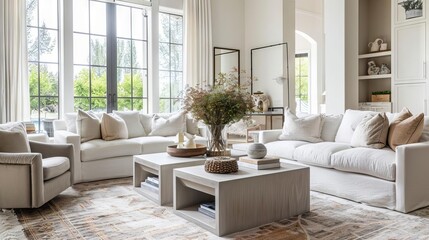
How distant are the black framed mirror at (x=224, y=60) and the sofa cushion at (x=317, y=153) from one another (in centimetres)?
355

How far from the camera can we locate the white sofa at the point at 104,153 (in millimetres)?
4195

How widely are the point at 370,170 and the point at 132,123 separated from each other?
10.9 ft

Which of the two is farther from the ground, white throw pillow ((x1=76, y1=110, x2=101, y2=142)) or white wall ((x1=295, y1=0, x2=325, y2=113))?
white wall ((x1=295, y1=0, x2=325, y2=113))

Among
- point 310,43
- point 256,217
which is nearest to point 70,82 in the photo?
point 256,217

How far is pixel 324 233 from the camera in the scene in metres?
2.55

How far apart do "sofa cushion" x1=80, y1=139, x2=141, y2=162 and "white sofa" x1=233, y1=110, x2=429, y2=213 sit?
2.00 meters

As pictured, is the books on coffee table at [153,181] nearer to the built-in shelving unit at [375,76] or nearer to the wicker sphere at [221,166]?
the wicker sphere at [221,166]

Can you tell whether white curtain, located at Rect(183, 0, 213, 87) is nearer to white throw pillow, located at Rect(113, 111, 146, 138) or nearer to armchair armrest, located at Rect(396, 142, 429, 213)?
white throw pillow, located at Rect(113, 111, 146, 138)

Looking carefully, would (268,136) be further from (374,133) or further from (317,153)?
(374,133)

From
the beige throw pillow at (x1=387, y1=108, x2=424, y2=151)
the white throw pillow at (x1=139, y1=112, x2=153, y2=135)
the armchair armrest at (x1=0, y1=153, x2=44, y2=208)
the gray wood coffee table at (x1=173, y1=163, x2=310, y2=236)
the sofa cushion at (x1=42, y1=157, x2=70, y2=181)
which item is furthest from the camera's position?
the white throw pillow at (x1=139, y1=112, x2=153, y2=135)

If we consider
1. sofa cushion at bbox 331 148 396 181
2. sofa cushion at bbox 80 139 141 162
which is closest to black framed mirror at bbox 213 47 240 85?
sofa cushion at bbox 80 139 141 162

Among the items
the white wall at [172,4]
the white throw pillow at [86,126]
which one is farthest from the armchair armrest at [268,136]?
the white wall at [172,4]

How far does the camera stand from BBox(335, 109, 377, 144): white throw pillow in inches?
158

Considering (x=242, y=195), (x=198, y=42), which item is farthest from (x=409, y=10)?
(x=242, y=195)
